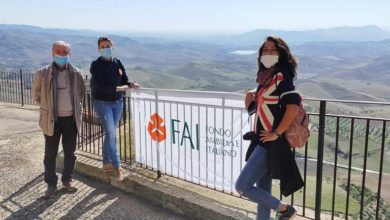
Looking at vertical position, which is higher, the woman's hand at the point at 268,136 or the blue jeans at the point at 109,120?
the woman's hand at the point at 268,136

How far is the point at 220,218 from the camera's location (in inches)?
165

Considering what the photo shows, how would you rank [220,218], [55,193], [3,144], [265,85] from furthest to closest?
[3,144] < [55,193] < [220,218] < [265,85]

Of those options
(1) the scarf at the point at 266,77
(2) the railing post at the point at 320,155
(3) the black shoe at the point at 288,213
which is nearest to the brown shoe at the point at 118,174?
(3) the black shoe at the point at 288,213

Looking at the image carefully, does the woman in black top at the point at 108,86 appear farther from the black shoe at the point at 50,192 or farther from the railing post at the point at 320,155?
the railing post at the point at 320,155

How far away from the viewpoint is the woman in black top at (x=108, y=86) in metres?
4.80

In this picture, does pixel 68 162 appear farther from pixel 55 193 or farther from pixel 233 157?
pixel 233 157

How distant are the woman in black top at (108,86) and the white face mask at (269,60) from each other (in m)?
2.23

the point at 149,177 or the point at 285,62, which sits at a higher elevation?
the point at 285,62

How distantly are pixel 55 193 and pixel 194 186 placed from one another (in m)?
1.82

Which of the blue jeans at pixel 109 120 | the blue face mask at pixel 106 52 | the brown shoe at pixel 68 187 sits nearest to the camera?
the blue face mask at pixel 106 52

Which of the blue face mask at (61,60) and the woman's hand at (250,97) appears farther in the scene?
the blue face mask at (61,60)

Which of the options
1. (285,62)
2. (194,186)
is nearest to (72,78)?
(194,186)

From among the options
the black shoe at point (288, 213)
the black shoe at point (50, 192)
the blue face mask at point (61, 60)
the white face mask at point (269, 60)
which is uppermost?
the white face mask at point (269, 60)

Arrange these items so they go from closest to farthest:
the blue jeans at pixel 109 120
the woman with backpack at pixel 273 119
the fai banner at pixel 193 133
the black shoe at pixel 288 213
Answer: the woman with backpack at pixel 273 119
the black shoe at pixel 288 213
the fai banner at pixel 193 133
the blue jeans at pixel 109 120
